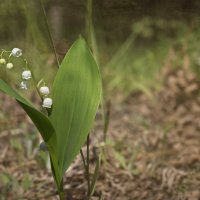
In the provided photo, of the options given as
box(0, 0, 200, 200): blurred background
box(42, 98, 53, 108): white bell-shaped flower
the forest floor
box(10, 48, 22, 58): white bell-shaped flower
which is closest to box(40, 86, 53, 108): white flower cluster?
box(42, 98, 53, 108): white bell-shaped flower

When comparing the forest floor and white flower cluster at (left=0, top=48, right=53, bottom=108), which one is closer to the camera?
white flower cluster at (left=0, top=48, right=53, bottom=108)

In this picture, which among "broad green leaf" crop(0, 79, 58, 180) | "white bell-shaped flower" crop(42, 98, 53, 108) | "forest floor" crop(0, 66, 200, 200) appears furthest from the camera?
"forest floor" crop(0, 66, 200, 200)

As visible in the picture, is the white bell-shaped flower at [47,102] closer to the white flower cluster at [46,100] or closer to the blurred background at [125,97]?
the white flower cluster at [46,100]

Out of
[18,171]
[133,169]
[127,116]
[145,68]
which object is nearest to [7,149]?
[18,171]

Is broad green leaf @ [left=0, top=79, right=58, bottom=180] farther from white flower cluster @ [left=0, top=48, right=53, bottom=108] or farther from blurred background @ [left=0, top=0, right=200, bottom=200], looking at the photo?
blurred background @ [left=0, top=0, right=200, bottom=200]

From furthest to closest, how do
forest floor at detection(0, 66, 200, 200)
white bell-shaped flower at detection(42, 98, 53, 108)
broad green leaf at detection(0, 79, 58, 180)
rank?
1. forest floor at detection(0, 66, 200, 200)
2. white bell-shaped flower at detection(42, 98, 53, 108)
3. broad green leaf at detection(0, 79, 58, 180)

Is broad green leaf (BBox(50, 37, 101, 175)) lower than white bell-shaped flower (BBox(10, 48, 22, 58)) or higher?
lower

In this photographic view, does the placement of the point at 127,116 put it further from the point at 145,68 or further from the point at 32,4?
the point at 32,4

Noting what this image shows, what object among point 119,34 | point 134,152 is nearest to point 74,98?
point 134,152
